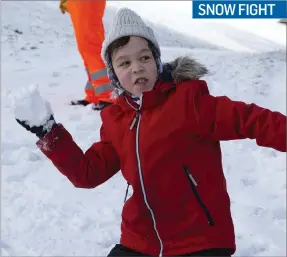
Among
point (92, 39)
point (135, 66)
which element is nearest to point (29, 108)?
point (135, 66)

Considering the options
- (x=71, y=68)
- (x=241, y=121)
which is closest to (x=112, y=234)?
(x=241, y=121)

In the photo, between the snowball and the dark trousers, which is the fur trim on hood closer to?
the snowball

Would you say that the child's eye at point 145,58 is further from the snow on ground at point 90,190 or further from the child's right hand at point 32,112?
the snow on ground at point 90,190

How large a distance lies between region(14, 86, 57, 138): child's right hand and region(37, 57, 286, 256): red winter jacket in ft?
0.18

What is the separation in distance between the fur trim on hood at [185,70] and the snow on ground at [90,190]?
0.66 metres

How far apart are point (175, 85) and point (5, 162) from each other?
8.27 ft

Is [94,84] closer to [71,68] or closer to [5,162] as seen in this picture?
[5,162]

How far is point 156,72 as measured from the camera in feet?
7.14

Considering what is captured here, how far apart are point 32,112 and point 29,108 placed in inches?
0.9

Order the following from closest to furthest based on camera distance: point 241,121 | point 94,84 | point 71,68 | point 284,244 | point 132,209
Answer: point 241,121, point 132,209, point 284,244, point 94,84, point 71,68

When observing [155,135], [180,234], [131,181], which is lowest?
[180,234]

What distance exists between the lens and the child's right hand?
6.86 feet

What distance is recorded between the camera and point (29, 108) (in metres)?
2.09

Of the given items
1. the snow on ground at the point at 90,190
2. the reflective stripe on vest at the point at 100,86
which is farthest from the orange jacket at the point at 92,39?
the snow on ground at the point at 90,190
